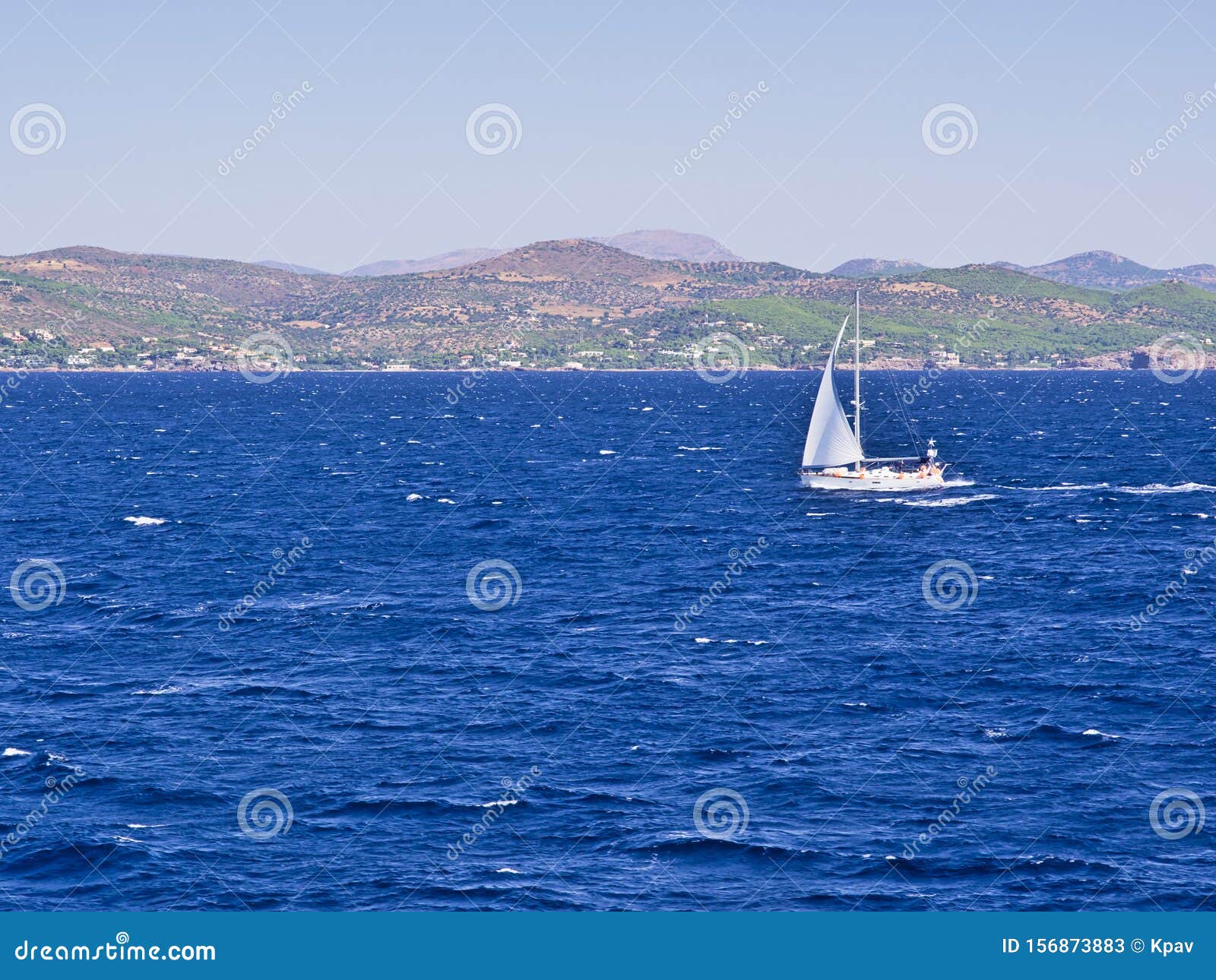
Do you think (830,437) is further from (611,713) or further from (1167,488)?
(611,713)

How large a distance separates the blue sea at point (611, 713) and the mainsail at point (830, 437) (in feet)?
57.4

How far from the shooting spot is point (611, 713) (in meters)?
57.7

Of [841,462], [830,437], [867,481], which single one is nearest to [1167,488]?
[867,481]

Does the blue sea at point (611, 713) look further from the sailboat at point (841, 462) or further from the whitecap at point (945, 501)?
the sailboat at point (841, 462)

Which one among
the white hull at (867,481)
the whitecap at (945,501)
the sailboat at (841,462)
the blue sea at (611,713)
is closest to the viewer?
the blue sea at (611,713)

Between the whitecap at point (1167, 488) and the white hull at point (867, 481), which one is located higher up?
the white hull at point (867, 481)

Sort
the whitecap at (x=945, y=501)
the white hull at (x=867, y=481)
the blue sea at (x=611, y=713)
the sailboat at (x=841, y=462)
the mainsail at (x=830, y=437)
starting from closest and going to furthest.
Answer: the blue sea at (x=611, y=713), the whitecap at (x=945, y=501), the mainsail at (x=830, y=437), the sailboat at (x=841, y=462), the white hull at (x=867, y=481)

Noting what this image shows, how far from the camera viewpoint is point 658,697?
5969cm

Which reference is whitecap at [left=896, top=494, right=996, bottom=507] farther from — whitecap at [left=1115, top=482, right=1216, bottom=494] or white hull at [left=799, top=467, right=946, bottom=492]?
whitecap at [left=1115, top=482, right=1216, bottom=494]

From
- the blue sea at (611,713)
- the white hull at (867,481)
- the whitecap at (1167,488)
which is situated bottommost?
the blue sea at (611,713)

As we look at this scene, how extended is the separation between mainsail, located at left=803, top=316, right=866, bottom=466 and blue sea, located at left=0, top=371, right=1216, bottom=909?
57.4 feet

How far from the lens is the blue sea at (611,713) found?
138 feet

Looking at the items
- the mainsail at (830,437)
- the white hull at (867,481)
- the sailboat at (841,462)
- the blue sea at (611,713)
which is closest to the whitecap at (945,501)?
the white hull at (867,481)

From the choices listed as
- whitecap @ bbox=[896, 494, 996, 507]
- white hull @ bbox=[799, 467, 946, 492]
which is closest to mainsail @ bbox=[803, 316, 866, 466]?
white hull @ bbox=[799, 467, 946, 492]
